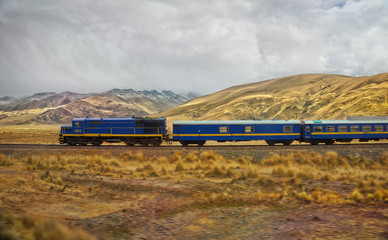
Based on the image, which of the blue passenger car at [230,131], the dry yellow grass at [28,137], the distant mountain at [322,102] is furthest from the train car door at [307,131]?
the distant mountain at [322,102]

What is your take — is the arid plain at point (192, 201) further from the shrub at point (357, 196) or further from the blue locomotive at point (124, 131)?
the blue locomotive at point (124, 131)

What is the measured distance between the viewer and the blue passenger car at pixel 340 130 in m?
33.5

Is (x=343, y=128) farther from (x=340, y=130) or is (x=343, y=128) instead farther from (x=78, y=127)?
(x=78, y=127)

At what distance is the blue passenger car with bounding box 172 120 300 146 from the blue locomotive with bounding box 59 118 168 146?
7.86ft

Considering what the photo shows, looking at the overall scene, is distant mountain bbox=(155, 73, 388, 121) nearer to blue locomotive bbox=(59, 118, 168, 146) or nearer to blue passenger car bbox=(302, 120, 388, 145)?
blue passenger car bbox=(302, 120, 388, 145)

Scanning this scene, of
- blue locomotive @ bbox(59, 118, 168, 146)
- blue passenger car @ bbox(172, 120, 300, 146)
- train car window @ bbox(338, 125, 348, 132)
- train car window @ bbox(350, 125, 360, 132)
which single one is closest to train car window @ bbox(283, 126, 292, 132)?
blue passenger car @ bbox(172, 120, 300, 146)

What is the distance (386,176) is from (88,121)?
3127cm

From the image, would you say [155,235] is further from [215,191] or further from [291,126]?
[291,126]

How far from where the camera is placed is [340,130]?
33906mm

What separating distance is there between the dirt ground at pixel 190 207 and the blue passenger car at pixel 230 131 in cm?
1636

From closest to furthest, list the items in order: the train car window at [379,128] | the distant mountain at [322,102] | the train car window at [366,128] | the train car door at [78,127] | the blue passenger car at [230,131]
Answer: the blue passenger car at [230,131] → the train car door at [78,127] → the train car window at [366,128] → the train car window at [379,128] → the distant mountain at [322,102]

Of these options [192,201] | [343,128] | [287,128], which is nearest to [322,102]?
[343,128]

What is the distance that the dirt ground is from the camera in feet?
25.7

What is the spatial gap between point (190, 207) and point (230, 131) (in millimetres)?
22706
